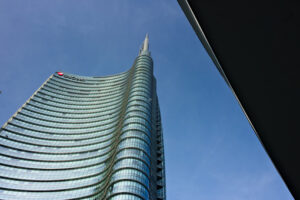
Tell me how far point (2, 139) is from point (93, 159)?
104ft

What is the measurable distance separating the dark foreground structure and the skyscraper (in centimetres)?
4930

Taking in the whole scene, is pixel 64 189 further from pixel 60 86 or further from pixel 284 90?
pixel 284 90

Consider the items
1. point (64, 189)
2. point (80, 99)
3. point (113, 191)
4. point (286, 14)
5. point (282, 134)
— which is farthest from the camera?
point (80, 99)

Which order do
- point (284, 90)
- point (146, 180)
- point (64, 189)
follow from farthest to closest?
1. point (64, 189)
2. point (146, 180)
3. point (284, 90)

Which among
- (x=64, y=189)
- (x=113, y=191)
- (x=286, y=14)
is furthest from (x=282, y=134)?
(x=64, y=189)

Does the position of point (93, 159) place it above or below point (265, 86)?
above

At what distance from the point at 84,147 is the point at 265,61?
8629cm

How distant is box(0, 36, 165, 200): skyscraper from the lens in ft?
193

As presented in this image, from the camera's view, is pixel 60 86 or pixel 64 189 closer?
pixel 64 189

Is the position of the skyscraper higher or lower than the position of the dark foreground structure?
higher

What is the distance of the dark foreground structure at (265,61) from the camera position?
3645mm

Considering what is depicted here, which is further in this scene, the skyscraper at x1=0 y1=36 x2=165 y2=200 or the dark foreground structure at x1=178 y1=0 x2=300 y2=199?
the skyscraper at x1=0 y1=36 x2=165 y2=200

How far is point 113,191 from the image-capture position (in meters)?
51.4

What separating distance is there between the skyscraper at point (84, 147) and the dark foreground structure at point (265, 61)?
49.3m
